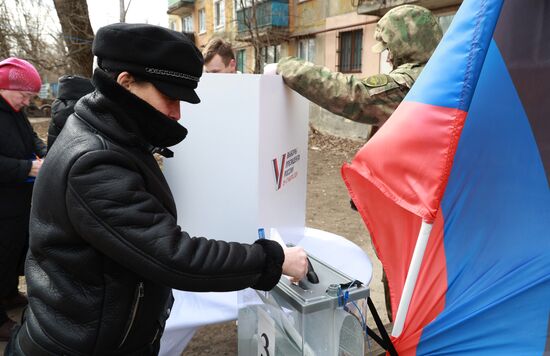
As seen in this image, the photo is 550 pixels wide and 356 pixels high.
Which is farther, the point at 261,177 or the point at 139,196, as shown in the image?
the point at 261,177

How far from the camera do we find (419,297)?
4.52 feet

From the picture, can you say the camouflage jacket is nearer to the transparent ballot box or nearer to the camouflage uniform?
the camouflage uniform

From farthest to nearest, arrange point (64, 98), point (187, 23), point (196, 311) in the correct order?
point (187, 23), point (64, 98), point (196, 311)

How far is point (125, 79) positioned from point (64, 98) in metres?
2.39

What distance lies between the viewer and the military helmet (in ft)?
6.79

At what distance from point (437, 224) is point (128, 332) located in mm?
989

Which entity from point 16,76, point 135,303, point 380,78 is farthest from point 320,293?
point 16,76

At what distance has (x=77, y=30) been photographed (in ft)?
21.1

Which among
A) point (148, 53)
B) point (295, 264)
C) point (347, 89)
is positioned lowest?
point (295, 264)

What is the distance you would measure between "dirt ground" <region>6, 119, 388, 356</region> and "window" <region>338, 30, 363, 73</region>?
84.0 inches

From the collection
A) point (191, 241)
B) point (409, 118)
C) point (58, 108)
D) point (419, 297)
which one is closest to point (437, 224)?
point (419, 297)

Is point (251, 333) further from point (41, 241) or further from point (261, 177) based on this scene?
point (41, 241)

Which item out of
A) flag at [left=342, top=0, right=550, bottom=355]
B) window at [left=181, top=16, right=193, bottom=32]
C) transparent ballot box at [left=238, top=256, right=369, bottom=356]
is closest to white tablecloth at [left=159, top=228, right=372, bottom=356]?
transparent ballot box at [left=238, top=256, right=369, bottom=356]

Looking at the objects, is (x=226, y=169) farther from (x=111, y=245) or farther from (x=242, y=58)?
(x=242, y=58)
